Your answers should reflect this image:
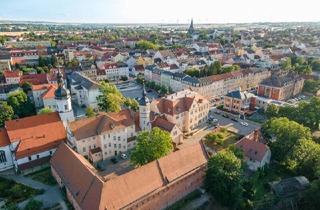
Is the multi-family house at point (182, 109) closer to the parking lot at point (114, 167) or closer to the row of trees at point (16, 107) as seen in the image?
the parking lot at point (114, 167)

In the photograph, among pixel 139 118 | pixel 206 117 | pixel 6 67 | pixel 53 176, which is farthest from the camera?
pixel 6 67

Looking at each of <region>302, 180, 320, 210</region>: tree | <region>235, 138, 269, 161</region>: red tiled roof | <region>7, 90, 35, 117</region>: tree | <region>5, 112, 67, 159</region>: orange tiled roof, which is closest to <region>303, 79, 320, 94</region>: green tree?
<region>235, 138, 269, 161</region>: red tiled roof

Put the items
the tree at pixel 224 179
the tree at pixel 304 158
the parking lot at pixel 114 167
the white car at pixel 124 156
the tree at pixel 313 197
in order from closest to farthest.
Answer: the tree at pixel 313 197 < the tree at pixel 224 179 < the tree at pixel 304 158 < the parking lot at pixel 114 167 < the white car at pixel 124 156

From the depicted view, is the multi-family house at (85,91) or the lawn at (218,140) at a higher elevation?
the multi-family house at (85,91)

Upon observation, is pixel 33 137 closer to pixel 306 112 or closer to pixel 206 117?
pixel 206 117

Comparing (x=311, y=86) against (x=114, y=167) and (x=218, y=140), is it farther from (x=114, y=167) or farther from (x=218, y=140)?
(x=114, y=167)

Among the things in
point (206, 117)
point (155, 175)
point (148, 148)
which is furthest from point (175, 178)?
point (206, 117)

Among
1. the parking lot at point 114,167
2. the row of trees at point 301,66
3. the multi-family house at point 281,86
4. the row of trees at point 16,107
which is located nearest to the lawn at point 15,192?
the parking lot at point 114,167
